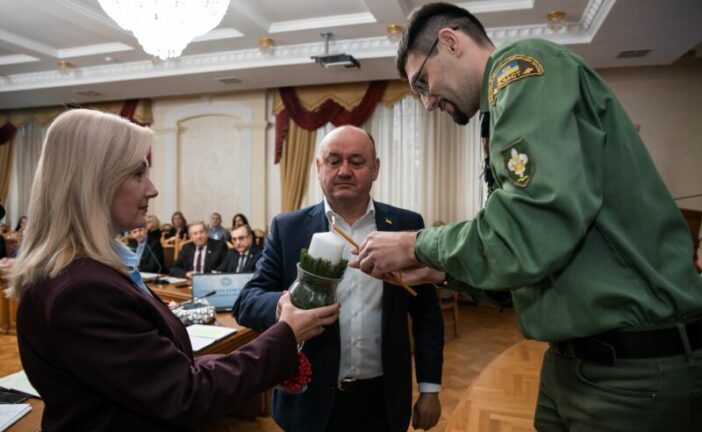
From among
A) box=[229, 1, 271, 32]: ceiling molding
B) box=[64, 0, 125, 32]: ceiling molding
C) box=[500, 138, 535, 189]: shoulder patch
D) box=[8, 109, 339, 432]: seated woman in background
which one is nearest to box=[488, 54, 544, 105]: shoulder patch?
box=[500, 138, 535, 189]: shoulder patch

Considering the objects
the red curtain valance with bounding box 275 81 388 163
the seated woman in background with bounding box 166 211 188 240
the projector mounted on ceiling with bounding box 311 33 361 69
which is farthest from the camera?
Result: the seated woman in background with bounding box 166 211 188 240

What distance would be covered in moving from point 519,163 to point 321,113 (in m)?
6.80

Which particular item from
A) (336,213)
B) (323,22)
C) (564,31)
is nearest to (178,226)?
(323,22)

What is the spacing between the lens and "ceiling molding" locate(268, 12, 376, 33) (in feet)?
17.3

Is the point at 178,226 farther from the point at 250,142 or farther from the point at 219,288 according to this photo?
the point at 219,288

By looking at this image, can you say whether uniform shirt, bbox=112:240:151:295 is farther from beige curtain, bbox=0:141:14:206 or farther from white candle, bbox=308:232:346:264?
beige curtain, bbox=0:141:14:206

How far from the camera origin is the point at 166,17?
376cm

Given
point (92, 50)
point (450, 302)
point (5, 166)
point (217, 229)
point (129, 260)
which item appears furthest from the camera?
point (5, 166)

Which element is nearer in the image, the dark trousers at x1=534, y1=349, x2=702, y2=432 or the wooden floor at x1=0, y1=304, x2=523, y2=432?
the dark trousers at x1=534, y1=349, x2=702, y2=432

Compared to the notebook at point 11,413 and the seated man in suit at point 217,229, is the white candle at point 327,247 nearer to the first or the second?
the notebook at point 11,413

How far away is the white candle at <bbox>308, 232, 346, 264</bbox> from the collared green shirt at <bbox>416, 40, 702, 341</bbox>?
26 cm

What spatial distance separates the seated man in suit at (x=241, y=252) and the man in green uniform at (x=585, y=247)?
13.2 ft

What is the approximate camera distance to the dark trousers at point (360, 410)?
1.53 m

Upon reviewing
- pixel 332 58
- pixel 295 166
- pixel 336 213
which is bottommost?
pixel 336 213
